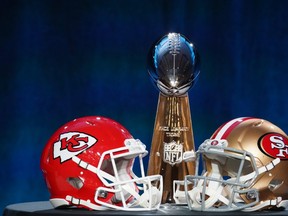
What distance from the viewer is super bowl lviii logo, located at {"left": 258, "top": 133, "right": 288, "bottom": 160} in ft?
5.07

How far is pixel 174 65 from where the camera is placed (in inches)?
72.1

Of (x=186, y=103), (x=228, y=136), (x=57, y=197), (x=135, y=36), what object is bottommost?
(x=57, y=197)

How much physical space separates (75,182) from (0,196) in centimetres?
106

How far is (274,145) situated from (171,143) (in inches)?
13.5

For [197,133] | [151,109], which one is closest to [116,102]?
[151,109]

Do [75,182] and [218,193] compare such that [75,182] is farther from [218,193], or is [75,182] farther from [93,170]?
[218,193]

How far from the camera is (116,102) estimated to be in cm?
255

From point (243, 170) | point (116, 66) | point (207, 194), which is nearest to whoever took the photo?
point (207, 194)

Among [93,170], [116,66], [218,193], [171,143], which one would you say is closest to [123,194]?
[93,170]

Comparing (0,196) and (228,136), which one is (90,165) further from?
(0,196)

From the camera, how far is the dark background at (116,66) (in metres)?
2.52

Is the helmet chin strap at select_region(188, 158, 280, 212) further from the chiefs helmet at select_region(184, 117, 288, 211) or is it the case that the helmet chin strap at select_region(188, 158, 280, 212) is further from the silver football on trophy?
the silver football on trophy

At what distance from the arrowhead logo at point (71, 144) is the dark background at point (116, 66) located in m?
0.97

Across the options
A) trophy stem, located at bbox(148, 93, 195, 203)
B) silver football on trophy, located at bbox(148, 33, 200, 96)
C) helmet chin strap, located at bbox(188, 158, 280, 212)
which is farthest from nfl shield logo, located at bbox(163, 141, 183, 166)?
helmet chin strap, located at bbox(188, 158, 280, 212)
